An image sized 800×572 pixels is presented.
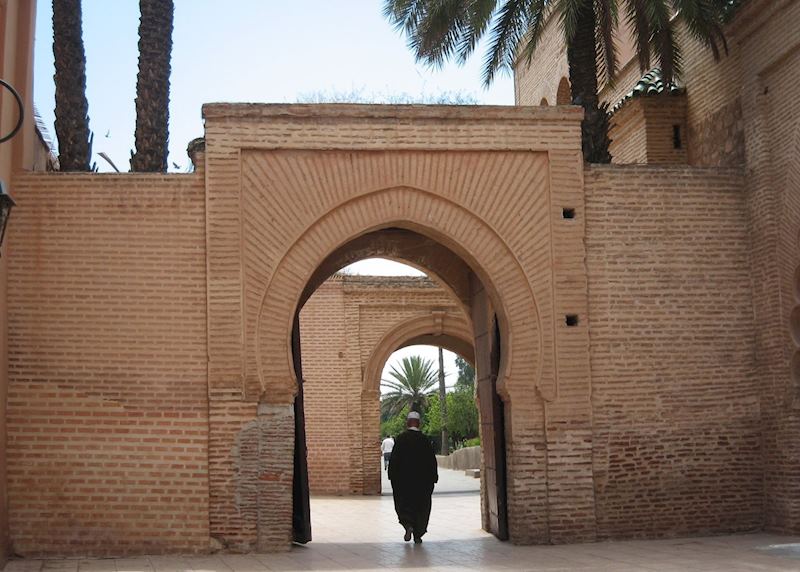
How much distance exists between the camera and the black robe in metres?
12.8

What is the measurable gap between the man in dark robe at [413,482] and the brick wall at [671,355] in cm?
194

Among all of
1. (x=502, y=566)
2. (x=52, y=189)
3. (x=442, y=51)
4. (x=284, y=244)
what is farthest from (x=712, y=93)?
(x=52, y=189)

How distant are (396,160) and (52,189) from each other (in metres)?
3.52

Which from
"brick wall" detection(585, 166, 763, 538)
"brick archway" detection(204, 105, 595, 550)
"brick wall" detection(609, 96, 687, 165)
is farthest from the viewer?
"brick wall" detection(609, 96, 687, 165)

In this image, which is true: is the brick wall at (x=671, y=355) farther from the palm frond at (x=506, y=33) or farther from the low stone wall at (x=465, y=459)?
the low stone wall at (x=465, y=459)

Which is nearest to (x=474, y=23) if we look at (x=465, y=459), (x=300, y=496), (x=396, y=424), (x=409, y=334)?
(x=300, y=496)

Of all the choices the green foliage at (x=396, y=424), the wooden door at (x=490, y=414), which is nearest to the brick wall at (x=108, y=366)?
the wooden door at (x=490, y=414)

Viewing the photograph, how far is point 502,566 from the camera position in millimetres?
10195

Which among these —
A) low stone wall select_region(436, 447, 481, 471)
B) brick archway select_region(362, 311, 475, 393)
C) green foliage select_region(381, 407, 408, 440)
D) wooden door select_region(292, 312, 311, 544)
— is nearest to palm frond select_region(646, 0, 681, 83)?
wooden door select_region(292, 312, 311, 544)

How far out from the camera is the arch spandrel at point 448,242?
39.1 feet

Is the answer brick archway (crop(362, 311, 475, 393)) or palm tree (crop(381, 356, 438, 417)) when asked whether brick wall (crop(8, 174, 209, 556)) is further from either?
palm tree (crop(381, 356, 438, 417))

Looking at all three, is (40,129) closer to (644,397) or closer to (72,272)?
(72,272)

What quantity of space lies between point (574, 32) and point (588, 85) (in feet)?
2.89

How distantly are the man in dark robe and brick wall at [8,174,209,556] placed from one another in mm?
2448
